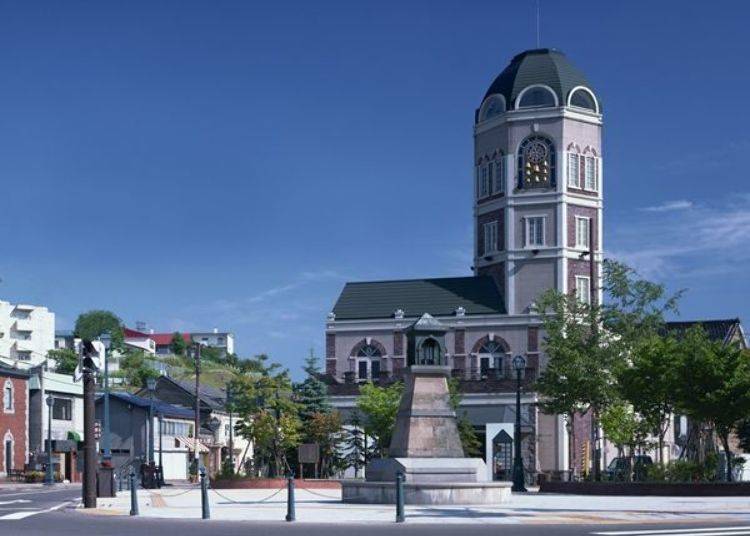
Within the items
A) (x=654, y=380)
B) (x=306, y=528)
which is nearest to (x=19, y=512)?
(x=306, y=528)

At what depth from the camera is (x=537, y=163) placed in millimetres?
79250

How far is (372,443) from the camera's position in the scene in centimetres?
7619

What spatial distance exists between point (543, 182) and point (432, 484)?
1944 inches

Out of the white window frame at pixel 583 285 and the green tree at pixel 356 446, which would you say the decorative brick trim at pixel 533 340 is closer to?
the white window frame at pixel 583 285

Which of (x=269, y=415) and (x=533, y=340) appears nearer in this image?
(x=269, y=415)

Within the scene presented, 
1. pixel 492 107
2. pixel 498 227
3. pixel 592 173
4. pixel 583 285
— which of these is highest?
pixel 492 107

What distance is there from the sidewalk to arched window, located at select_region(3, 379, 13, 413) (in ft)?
125

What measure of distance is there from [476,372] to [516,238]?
353 inches

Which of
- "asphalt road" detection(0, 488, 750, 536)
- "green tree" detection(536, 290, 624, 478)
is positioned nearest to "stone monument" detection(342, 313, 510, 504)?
"asphalt road" detection(0, 488, 750, 536)

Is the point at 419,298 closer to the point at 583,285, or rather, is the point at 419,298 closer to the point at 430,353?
the point at 583,285

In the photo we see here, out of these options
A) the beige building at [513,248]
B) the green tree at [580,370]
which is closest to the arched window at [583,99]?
the beige building at [513,248]

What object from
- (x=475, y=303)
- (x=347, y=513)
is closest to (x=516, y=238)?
(x=475, y=303)

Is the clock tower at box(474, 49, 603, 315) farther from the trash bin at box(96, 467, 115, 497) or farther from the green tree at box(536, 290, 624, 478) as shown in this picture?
the trash bin at box(96, 467, 115, 497)

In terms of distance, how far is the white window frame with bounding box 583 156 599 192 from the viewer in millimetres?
79750
